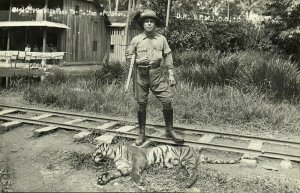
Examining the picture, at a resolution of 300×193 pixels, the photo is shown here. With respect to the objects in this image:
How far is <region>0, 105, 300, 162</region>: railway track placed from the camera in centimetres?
652

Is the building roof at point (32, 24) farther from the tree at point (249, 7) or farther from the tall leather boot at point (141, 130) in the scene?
the tree at point (249, 7)

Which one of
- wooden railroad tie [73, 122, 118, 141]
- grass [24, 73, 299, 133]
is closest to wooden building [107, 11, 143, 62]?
grass [24, 73, 299, 133]

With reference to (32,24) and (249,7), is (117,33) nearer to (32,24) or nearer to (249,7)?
(32,24)

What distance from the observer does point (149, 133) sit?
298 inches

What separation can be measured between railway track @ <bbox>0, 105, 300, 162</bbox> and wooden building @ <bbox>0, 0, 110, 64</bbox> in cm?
1748

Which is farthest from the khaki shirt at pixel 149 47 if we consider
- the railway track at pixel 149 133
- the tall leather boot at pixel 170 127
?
the railway track at pixel 149 133

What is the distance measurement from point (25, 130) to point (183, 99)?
4199 millimetres

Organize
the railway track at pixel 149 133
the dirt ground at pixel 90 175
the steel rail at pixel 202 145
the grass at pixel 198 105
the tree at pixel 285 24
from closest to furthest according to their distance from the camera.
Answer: the dirt ground at pixel 90 175 → the steel rail at pixel 202 145 → the railway track at pixel 149 133 → the grass at pixel 198 105 → the tree at pixel 285 24

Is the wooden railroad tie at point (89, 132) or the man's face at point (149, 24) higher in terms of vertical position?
the man's face at point (149, 24)

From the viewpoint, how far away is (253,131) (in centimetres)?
828

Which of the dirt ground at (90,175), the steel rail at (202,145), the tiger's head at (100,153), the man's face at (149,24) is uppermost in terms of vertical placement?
the man's face at (149,24)

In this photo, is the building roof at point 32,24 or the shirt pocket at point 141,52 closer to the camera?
the shirt pocket at point 141,52

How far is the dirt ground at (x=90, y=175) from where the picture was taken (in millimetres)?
4695

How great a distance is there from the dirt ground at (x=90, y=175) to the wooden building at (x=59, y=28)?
67.0 feet
